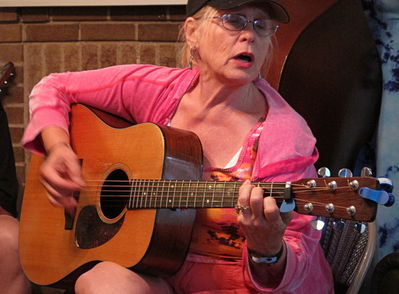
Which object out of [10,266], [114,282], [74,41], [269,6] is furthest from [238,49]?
[74,41]

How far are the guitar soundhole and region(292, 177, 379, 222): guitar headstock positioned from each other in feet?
1.63

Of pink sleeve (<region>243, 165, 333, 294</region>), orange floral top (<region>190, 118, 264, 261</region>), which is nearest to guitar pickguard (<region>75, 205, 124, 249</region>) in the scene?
orange floral top (<region>190, 118, 264, 261</region>)

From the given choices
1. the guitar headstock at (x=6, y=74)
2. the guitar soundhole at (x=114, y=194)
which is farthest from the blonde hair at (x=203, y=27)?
the guitar headstock at (x=6, y=74)

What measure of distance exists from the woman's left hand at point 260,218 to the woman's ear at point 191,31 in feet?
1.87

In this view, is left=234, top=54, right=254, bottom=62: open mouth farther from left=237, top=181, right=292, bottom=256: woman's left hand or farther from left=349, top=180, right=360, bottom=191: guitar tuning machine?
left=349, top=180, right=360, bottom=191: guitar tuning machine

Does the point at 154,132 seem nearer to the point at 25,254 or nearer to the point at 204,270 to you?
the point at 204,270

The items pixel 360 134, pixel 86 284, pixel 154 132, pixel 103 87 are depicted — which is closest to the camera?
pixel 86 284

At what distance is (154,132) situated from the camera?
59.9 inches

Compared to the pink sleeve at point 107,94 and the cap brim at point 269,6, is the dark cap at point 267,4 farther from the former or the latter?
the pink sleeve at point 107,94

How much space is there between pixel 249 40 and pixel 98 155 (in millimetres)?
511

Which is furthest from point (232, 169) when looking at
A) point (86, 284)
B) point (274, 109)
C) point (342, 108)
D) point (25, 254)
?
point (25, 254)

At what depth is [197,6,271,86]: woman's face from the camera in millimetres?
1501

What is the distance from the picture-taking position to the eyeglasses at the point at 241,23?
1.51 metres

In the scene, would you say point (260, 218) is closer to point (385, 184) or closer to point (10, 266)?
point (385, 184)
